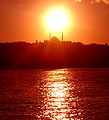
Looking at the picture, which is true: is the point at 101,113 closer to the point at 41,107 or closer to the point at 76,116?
the point at 76,116

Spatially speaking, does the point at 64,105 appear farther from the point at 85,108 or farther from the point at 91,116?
the point at 91,116

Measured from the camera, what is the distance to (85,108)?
192ft

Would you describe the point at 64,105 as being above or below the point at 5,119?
above

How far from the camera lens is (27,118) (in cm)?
4994

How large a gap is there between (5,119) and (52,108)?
1180cm

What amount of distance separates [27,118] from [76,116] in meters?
5.65

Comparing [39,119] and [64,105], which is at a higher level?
[64,105]

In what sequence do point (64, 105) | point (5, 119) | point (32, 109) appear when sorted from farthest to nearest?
1. point (64, 105)
2. point (32, 109)
3. point (5, 119)

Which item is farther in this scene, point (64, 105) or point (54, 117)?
point (64, 105)

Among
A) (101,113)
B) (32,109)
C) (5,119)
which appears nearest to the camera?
(5,119)

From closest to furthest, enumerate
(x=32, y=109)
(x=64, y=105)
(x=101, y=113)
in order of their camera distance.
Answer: (x=101, y=113), (x=32, y=109), (x=64, y=105)

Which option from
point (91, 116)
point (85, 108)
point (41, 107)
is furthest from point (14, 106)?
point (91, 116)

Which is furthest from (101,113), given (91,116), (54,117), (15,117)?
(15,117)

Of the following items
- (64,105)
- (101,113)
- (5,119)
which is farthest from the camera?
(64,105)
